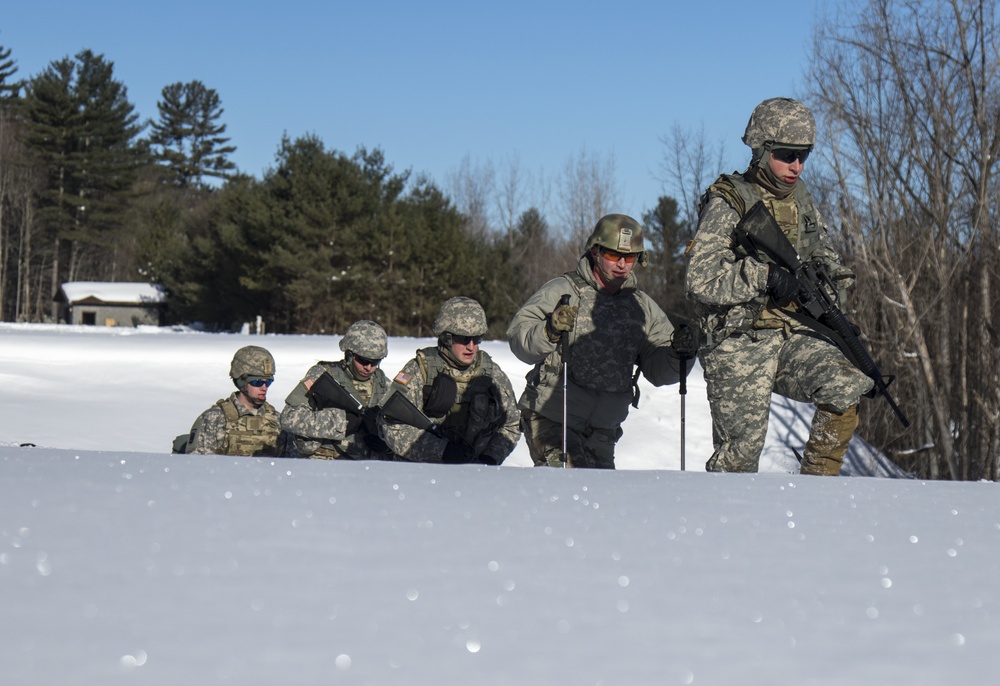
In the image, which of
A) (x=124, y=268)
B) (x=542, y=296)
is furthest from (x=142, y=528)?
(x=124, y=268)

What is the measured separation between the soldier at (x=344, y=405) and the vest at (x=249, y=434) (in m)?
0.24

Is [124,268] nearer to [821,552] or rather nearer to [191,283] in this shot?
A: [191,283]

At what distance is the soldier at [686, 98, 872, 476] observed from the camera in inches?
176

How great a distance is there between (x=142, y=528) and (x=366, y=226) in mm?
36844

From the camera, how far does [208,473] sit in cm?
239

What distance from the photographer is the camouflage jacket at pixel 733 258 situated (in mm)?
4504

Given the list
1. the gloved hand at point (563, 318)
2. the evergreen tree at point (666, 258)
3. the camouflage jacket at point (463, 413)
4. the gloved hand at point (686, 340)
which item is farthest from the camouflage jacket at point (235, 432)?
the evergreen tree at point (666, 258)

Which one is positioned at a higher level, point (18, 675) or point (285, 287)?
point (285, 287)

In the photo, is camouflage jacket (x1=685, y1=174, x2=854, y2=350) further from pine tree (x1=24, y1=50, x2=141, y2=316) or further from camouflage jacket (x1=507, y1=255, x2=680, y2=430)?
pine tree (x1=24, y1=50, x2=141, y2=316)

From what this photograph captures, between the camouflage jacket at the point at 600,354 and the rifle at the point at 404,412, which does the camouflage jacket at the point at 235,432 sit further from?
the camouflage jacket at the point at 600,354

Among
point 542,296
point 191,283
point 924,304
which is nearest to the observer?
point 542,296

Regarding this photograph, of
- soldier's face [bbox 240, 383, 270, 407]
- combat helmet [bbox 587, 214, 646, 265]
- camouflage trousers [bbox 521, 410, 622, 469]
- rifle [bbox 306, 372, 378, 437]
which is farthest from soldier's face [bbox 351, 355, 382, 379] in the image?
combat helmet [bbox 587, 214, 646, 265]

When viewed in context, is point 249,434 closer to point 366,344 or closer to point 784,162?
point 366,344

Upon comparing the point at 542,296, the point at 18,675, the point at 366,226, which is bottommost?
the point at 18,675
